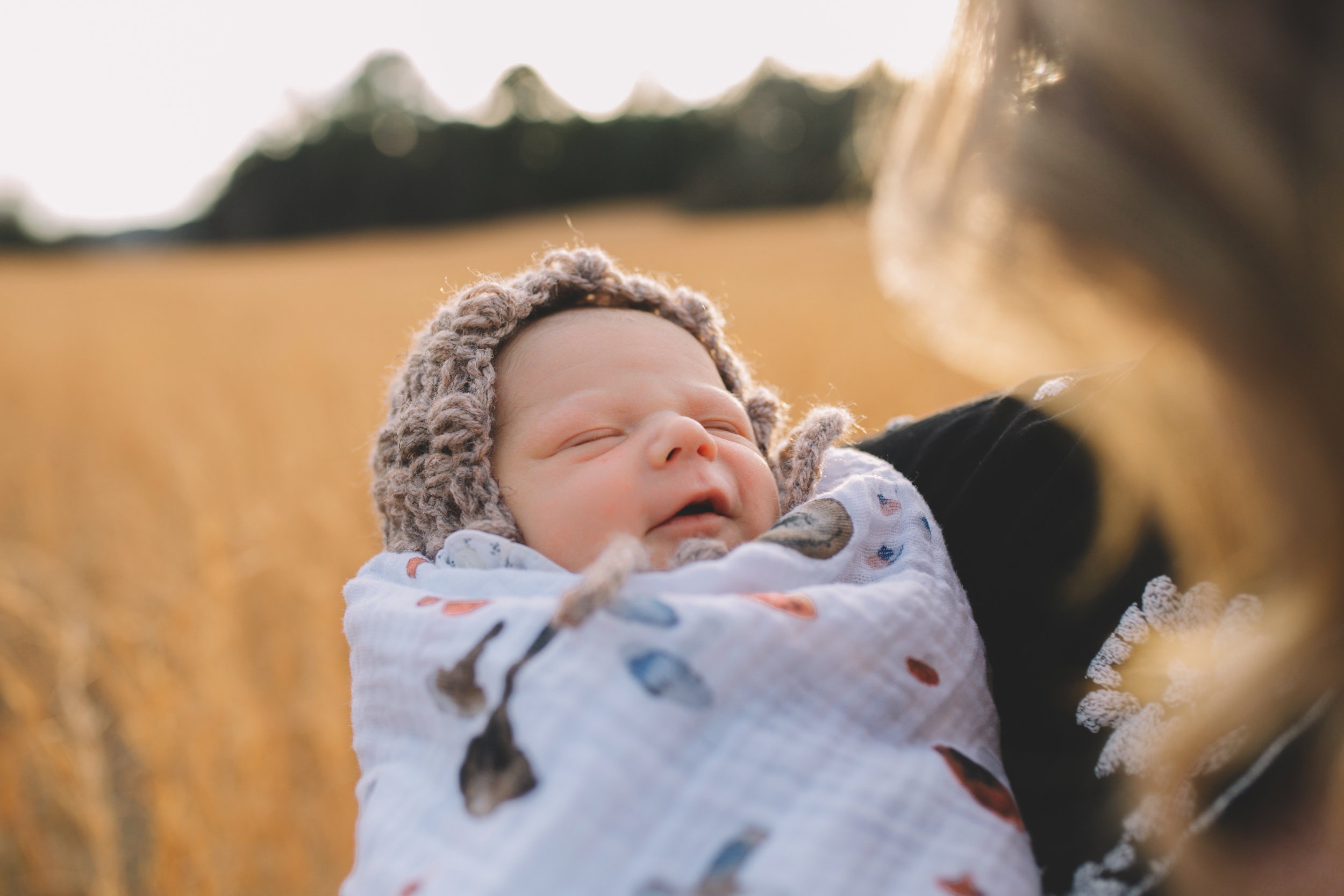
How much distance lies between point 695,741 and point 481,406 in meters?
0.55

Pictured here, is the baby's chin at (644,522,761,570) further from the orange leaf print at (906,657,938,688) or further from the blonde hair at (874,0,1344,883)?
the blonde hair at (874,0,1344,883)

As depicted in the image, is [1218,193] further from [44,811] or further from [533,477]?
[44,811]

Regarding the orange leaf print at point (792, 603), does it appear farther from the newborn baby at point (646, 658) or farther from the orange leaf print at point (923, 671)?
the orange leaf print at point (923, 671)

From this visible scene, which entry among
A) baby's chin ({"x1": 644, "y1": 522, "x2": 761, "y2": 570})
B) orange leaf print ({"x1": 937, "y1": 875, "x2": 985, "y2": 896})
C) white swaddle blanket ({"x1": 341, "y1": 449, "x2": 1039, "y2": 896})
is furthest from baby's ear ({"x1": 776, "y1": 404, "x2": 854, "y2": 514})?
orange leaf print ({"x1": 937, "y1": 875, "x2": 985, "y2": 896})

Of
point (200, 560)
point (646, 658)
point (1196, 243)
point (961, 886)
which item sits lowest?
point (200, 560)

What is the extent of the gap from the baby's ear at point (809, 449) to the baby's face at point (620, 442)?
29 mm

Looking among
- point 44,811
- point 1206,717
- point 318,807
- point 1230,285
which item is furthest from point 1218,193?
point 44,811

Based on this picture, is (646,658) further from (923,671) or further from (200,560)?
A: (200,560)

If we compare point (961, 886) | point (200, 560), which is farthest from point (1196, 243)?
point (200, 560)

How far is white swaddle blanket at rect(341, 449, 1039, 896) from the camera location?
2.05 ft

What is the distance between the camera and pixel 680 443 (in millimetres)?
959

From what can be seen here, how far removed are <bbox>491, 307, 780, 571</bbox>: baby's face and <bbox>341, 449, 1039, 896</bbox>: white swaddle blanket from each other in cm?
13

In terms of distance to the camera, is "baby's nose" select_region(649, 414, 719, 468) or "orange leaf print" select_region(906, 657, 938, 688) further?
"baby's nose" select_region(649, 414, 719, 468)

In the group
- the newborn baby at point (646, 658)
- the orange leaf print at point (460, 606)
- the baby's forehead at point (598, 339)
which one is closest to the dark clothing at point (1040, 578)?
the newborn baby at point (646, 658)
